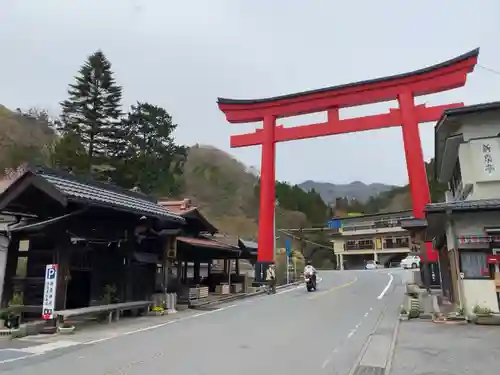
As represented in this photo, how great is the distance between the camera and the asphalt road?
751 centimetres

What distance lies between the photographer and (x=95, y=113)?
134ft

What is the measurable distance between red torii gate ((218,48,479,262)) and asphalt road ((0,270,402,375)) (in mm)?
Result: 11138

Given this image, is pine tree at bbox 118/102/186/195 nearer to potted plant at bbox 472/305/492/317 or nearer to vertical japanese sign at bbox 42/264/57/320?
vertical japanese sign at bbox 42/264/57/320

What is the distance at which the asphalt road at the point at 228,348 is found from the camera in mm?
7512

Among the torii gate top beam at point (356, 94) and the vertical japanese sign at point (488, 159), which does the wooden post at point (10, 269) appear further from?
the torii gate top beam at point (356, 94)

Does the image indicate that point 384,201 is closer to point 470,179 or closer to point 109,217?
point 470,179

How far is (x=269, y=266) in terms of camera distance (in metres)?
26.7

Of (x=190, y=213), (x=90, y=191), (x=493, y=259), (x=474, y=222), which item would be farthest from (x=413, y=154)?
(x=90, y=191)

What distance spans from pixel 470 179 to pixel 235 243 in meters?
15.2

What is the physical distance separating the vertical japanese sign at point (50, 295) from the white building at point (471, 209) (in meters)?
11.3

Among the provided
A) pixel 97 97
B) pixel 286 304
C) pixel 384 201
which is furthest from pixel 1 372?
pixel 384 201

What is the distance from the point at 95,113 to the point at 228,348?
36.3 metres

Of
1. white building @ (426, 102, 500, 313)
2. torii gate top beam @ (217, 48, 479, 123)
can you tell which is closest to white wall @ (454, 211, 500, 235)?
white building @ (426, 102, 500, 313)

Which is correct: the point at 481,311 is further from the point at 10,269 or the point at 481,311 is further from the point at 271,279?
the point at 271,279
